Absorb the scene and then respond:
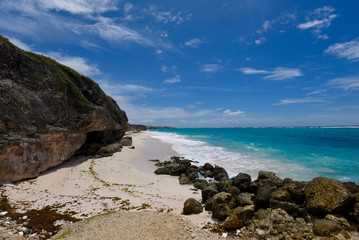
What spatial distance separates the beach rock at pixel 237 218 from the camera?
6.99 metres

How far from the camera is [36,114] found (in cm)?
1250

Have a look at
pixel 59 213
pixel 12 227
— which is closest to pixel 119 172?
pixel 59 213

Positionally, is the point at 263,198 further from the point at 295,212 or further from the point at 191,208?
the point at 191,208

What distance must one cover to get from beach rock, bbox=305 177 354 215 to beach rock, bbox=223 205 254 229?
2.45 meters

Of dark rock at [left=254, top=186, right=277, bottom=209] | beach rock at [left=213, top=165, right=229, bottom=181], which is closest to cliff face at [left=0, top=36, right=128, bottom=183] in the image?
beach rock at [left=213, top=165, right=229, bottom=181]

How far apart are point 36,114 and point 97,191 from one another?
749 cm

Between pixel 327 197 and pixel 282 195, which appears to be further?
pixel 282 195

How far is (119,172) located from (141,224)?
9.55 metres

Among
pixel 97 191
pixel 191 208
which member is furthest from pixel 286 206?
pixel 97 191

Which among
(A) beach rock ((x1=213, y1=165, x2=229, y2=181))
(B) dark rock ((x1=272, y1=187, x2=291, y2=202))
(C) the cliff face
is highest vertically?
(C) the cliff face

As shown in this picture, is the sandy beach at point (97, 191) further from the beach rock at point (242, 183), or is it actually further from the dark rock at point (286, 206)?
the dark rock at point (286, 206)

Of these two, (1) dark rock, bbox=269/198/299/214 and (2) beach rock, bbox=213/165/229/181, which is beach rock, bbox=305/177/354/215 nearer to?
(1) dark rock, bbox=269/198/299/214

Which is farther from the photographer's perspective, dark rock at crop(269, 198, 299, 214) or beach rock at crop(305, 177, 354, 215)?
dark rock at crop(269, 198, 299, 214)

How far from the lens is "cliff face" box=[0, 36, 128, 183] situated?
1072cm
